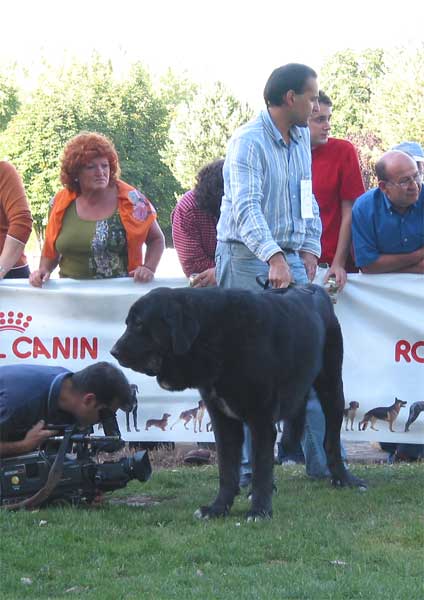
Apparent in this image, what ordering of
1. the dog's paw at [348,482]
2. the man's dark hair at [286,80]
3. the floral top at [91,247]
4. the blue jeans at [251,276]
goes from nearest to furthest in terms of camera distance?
the man's dark hair at [286,80] < the blue jeans at [251,276] < the dog's paw at [348,482] < the floral top at [91,247]

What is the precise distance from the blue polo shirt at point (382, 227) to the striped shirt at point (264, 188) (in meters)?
0.85

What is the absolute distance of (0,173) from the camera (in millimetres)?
6746

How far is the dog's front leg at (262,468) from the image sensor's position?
4.67m

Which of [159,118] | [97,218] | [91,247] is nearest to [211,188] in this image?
[97,218]

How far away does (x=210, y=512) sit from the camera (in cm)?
482

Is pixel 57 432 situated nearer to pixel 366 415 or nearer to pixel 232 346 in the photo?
pixel 232 346

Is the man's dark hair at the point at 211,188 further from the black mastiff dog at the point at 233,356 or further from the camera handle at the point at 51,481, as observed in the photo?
the camera handle at the point at 51,481

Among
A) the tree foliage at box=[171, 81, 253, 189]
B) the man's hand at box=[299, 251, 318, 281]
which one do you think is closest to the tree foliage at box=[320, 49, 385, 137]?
the tree foliage at box=[171, 81, 253, 189]

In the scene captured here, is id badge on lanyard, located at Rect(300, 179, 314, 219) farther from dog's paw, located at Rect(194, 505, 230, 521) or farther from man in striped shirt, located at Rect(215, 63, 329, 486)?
dog's paw, located at Rect(194, 505, 230, 521)

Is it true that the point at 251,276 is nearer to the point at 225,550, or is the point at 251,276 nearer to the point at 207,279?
the point at 207,279

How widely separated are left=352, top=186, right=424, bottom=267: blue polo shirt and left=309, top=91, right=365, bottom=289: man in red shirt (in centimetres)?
11

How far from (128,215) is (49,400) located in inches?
70.5

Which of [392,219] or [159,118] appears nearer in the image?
[392,219]

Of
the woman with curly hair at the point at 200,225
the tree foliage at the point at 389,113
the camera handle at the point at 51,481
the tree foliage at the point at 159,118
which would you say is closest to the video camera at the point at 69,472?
the camera handle at the point at 51,481
